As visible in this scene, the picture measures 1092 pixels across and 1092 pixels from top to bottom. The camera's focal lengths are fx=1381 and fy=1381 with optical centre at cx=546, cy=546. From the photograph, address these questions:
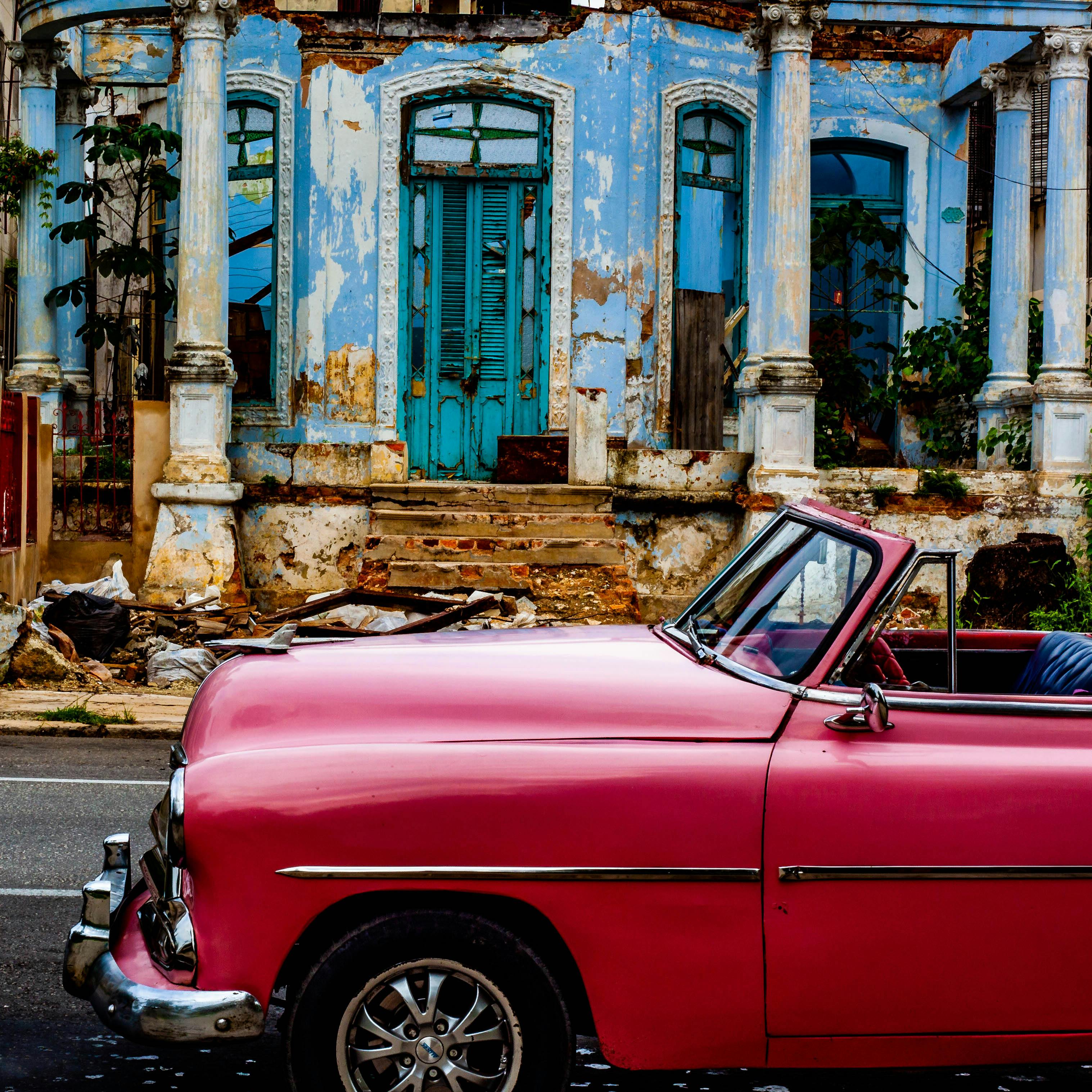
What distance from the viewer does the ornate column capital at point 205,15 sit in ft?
42.1

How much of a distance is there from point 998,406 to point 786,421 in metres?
2.93

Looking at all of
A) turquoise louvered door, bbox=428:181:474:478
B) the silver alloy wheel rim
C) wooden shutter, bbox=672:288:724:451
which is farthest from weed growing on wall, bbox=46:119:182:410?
the silver alloy wheel rim

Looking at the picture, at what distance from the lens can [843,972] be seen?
3.16 metres

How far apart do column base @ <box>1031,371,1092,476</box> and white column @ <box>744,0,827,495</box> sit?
7.48 ft

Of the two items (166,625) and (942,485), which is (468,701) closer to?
(166,625)

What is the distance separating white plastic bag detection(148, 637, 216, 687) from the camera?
10.5 metres

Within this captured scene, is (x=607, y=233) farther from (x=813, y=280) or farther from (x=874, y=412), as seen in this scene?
(x=874, y=412)

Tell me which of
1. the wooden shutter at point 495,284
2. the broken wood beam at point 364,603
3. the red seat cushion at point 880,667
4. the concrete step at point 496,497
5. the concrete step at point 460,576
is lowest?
the broken wood beam at point 364,603

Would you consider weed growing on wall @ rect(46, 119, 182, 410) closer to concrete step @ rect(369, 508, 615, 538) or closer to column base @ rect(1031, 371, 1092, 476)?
concrete step @ rect(369, 508, 615, 538)

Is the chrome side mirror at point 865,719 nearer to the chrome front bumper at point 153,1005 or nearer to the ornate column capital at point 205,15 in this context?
the chrome front bumper at point 153,1005

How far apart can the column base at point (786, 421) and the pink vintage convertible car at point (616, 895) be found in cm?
966

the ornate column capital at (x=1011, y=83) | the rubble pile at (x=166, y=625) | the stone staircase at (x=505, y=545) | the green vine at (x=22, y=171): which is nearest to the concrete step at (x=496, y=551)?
the stone staircase at (x=505, y=545)

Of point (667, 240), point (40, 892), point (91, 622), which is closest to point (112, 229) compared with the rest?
point (667, 240)

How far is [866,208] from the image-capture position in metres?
16.2
